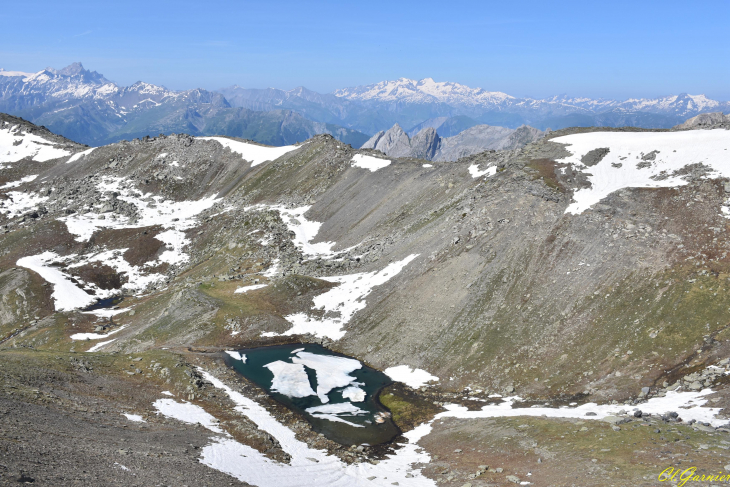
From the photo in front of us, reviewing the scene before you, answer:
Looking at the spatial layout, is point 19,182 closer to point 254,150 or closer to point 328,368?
point 254,150

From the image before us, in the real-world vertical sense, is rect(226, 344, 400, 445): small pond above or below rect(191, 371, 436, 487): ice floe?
below

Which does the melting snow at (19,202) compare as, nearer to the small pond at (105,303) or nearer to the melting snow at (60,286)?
the melting snow at (60,286)

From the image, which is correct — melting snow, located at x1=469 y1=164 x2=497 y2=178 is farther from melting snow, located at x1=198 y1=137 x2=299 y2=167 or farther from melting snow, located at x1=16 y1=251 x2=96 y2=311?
melting snow, located at x1=16 y1=251 x2=96 y2=311

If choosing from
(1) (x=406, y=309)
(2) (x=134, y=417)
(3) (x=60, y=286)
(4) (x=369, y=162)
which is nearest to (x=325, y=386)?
(1) (x=406, y=309)

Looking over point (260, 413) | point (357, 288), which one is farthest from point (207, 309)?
point (260, 413)

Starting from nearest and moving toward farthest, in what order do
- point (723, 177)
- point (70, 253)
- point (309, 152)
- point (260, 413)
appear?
point (260, 413), point (723, 177), point (70, 253), point (309, 152)

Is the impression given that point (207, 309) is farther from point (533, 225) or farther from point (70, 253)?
point (70, 253)

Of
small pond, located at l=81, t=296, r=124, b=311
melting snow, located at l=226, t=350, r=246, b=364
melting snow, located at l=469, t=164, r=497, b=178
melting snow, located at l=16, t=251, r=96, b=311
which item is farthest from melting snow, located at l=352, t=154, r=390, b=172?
melting snow, located at l=16, t=251, r=96, b=311
